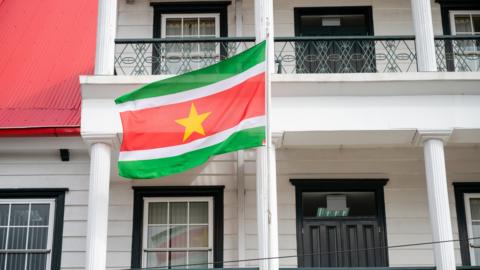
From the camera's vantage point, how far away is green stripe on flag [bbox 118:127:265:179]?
444 inches

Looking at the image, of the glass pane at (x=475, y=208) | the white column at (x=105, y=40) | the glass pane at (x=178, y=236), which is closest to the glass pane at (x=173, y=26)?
the white column at (x=105, y=40)

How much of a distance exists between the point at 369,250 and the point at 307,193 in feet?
4.66

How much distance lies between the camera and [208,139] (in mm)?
11508

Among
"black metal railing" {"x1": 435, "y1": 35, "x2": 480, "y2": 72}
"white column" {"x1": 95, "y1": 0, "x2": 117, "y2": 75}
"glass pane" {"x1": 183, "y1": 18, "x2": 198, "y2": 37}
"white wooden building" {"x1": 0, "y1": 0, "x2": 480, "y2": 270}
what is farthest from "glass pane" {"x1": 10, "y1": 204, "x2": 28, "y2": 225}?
"black metal railing" {"x1": 435, "y1": 35, "x2": 480, "y2": 72}

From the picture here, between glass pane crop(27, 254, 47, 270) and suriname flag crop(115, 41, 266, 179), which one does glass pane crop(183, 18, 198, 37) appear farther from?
glass pane crop(27, 254, 47, 270)

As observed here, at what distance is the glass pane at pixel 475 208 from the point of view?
575 inches

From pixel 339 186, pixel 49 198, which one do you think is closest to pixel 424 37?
pixel 339 186

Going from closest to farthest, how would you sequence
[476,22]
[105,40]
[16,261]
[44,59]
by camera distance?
[105,40] → [16,261] → [44,59] → [476,22]

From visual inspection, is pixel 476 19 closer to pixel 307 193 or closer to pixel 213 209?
pixel 307 193

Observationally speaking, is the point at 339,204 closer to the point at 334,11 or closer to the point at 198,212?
the point at 198,212

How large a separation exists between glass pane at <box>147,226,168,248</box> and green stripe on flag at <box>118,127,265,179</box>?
9.59 feet

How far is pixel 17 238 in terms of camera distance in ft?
47.1

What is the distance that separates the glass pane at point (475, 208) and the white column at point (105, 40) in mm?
6426

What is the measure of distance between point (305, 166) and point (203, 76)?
137 inches
